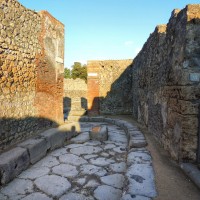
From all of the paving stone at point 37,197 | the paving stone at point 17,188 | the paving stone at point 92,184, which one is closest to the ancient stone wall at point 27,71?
the paving stone at point 17,188

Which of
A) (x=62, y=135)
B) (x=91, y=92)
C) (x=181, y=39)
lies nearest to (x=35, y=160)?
(x=62, y=135)

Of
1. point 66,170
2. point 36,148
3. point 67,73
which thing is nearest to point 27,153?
point 36,148

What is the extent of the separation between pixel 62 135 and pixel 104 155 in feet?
4.13

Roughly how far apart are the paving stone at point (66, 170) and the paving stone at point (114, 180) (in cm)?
50

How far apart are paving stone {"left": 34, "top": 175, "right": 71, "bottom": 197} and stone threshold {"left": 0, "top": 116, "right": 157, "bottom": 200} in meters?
0.43

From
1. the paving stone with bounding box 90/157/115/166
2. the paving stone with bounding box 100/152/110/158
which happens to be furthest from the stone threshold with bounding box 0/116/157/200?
the paving stone with bounding box 100/152/110/158

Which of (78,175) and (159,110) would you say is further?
(159,110)

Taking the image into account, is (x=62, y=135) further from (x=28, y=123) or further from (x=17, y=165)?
(x=17, y=165)

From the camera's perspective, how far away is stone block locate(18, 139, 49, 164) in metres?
3.59

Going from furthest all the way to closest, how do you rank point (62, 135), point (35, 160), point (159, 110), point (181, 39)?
point (62, 135) < point (159, 110) < point (35, 160) < point (181, 39)

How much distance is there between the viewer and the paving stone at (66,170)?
3.24 meters

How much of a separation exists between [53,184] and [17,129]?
1.60 meters

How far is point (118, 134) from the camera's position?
6113 mm

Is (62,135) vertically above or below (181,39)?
below
